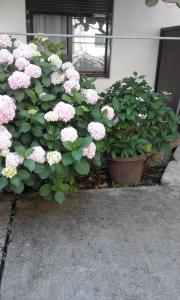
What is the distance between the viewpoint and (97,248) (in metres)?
2.07

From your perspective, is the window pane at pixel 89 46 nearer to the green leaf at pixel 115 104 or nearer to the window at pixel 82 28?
the window at pixel 82 28

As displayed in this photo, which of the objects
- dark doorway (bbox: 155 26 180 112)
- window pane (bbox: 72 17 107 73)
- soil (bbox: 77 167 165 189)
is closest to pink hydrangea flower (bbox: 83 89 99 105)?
soil (bbox: 77 167 165 189)

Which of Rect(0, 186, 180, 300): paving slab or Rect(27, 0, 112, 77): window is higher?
Rect(27, 0, 112, 77): window

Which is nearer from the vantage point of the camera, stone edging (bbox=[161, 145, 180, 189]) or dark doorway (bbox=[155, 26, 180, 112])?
stone edging (bbox=[161, 145, 180, 189])

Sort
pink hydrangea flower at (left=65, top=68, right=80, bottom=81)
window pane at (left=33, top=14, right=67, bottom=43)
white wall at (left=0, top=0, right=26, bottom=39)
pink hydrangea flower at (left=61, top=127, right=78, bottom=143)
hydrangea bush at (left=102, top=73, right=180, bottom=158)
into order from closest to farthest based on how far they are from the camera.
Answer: pink hydrangea flower at (left=61, top=127, right=78, bottom=143)
pink hydrangea flower at (left=65, top=68, right=80, bottom=81)
hydrangea bush at (left=102, top=73, right=180, bottom=158)
white wall at (left=0, top=0, right=26, bottom=39)
window pane at (left=33, top=14, right=67, bottom=43)

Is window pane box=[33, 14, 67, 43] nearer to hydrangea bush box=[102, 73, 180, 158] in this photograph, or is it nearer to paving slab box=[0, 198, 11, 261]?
hydrangea bush box=[102, 73, 180, 158]

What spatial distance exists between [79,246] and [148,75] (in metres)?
3.80

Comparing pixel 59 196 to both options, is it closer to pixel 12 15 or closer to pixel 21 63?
pixel 21 63

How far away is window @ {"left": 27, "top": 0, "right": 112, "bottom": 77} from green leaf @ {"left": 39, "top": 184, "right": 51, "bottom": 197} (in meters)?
2.71

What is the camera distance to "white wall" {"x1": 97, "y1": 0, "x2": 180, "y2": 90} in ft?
15.5

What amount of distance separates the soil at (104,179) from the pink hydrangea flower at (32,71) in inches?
46.8

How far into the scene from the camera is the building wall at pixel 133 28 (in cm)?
446

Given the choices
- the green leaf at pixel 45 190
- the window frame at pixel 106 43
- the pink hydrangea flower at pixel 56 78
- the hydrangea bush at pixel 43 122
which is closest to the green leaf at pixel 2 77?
the hydrangea bush at pixel 43 122

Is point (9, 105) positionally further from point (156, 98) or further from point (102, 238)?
point (156, 98)
